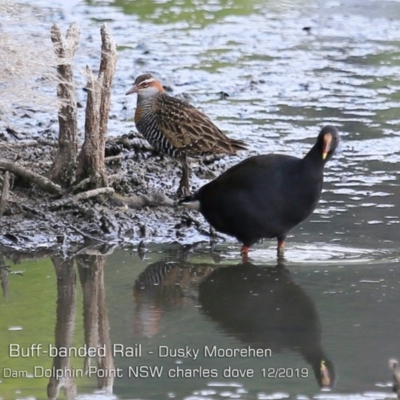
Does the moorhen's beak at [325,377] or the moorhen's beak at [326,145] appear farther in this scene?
the moorhen's beak at [326,145]

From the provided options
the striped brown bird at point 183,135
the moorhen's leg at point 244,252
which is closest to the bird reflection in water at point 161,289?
the moorhen's leg at point 244,252

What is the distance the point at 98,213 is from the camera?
837cm

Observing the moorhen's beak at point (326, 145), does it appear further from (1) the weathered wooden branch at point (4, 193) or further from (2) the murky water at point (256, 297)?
(1) the weathered wooden branch at point (4, 193)

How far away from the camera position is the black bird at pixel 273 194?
25.5 feet

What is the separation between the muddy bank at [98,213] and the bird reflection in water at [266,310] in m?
0.94

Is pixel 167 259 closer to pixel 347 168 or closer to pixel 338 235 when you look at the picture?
pixel 338 235

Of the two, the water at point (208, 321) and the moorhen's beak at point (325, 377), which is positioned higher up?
the moorhen's beak at point (325, 377)

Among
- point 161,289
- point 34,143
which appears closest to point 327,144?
point 161,289

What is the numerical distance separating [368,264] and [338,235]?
2.34ft

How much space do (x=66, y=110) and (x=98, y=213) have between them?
0.78 meters

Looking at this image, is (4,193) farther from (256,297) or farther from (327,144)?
(327,144)

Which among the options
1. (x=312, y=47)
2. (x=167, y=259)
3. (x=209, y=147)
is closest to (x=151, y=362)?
(x=167, y=259)

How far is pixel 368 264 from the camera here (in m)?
7.67

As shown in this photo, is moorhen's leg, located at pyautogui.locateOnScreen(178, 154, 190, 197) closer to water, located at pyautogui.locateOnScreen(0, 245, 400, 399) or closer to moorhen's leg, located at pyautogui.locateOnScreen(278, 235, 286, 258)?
water, located at pyautogui.locateOnScreen(0, 245, 400, 399)
